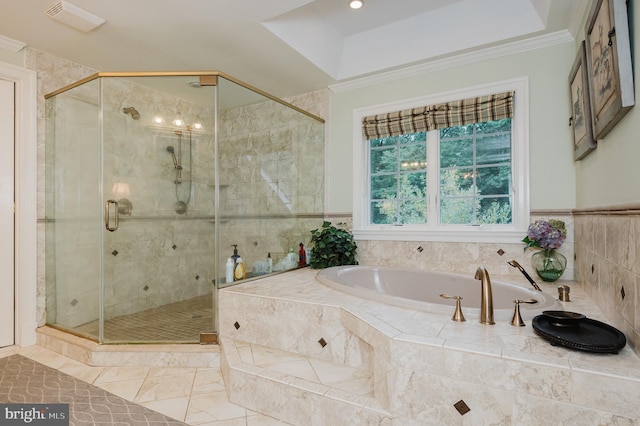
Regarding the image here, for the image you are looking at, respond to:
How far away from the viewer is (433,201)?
10.1 ft

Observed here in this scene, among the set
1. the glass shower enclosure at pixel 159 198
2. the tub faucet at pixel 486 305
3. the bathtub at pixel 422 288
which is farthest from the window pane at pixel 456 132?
the tub faucet at pixel 486 305

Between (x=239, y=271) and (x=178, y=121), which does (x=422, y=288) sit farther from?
(x=178, y=121)

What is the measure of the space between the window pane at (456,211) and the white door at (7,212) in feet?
11.3

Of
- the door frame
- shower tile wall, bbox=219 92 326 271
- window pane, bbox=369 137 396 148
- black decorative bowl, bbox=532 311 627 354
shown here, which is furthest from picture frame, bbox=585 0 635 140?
the door frame

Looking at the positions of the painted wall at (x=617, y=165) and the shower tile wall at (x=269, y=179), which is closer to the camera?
the painted wall at (x=617, y=165)

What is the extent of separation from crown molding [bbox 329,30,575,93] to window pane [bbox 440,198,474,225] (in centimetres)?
114

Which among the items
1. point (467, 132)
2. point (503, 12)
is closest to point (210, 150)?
point (467, 132)

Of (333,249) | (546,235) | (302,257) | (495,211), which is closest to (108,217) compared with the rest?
(302,257)

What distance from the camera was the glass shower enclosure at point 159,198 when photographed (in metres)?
2.57

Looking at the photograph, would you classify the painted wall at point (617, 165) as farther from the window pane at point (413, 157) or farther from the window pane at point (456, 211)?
the window pane at point (413, 157)

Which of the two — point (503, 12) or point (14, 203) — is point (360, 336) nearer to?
point (503, 12)

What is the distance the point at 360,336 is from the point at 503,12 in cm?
253

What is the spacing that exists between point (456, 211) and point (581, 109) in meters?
1.16

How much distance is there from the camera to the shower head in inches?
109
